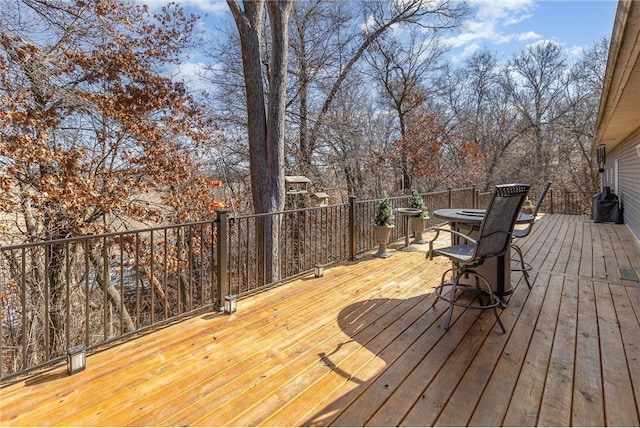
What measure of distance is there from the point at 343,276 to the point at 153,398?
97.2 inches

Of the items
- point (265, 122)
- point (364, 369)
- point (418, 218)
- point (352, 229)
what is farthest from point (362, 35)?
point (364, 369)

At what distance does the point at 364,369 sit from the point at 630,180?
791 cm

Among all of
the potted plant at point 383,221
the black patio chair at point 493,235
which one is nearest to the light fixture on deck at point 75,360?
the black patio chair at point 493,235

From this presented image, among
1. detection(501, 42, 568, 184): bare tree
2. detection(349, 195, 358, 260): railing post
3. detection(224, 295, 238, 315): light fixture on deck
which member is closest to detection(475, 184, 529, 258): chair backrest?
detection(349, 195, 358, 260): railing post

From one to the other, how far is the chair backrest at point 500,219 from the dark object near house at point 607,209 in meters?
7.73

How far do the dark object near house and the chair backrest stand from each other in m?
7.73

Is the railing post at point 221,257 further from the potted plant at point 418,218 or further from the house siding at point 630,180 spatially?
the house siding at point 630,180

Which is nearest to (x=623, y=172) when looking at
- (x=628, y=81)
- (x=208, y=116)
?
(x=628, y=81)

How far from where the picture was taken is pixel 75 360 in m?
2.04

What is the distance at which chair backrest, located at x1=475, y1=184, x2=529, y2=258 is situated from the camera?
2396mm

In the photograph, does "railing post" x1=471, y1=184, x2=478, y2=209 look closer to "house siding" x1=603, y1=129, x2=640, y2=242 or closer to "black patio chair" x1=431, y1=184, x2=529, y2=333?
"house siding" x1=603, y1=129, x2=640, y2=242

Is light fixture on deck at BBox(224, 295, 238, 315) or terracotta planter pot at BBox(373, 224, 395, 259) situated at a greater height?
terracotta planter pot at BBox(373, 224, 395, 259)

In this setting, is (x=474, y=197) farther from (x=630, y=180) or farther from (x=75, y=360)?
(x=75, y=360)

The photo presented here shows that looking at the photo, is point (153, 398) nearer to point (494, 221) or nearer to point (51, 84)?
point (494, 221)
